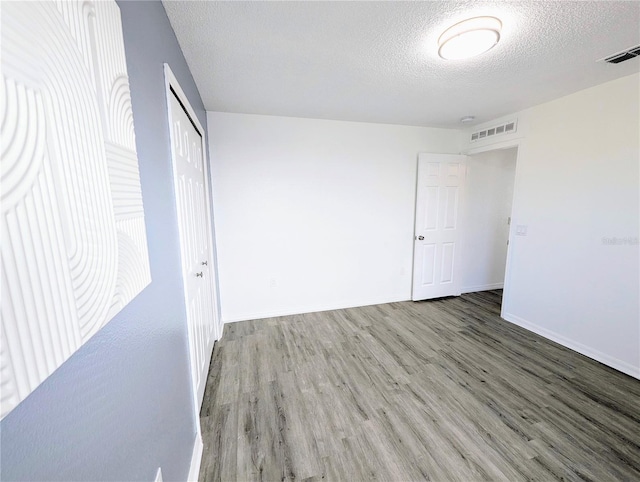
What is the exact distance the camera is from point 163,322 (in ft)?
3.51

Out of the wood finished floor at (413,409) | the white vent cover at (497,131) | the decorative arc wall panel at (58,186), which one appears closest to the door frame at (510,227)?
the white vent cover at (497,131)

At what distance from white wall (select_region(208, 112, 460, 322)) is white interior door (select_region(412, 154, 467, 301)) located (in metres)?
0.14

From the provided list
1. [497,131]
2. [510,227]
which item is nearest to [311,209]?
[510,227]

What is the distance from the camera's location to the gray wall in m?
0.43

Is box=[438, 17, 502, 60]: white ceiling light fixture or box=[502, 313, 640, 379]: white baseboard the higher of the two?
box=[438, 17, 502, 60]: white ceiling light fixture

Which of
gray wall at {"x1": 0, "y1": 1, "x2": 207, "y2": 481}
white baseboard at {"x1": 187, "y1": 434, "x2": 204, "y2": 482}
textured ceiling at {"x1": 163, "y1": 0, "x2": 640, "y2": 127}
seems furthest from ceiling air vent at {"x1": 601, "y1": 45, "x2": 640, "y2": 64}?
white baseboard at {"x1": 187, "y1": 434, "x2": 204, "y2": 482}

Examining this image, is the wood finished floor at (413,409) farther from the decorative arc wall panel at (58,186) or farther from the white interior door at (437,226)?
the decorative arc wall panel at (58,186)

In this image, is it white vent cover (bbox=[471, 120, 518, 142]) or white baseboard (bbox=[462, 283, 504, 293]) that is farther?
white baseboard (bbox=[462, 283, 504, 293])

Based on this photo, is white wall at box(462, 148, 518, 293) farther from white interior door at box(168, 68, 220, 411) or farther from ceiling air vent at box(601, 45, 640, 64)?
white interior door at box(168, 68, 220, 411)

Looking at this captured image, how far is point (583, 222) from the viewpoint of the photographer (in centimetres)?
237

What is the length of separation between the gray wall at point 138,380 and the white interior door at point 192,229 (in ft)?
0.41

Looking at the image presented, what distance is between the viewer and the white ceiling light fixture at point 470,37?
55.5 inches

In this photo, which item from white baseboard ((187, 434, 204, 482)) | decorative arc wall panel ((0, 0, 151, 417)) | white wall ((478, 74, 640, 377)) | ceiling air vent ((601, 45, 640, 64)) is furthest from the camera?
white wall ((478, 74, 640, 377))

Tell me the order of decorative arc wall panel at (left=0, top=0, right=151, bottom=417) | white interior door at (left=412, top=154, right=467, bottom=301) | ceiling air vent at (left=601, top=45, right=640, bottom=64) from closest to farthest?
decorative arc wall panel at (left=0, top=0, right=151, bottom=417), ceiling air vent at (left=601, top=45, right=640, bottom=64), white interior door at (left=412, top=154, right=467, bottom=301)
